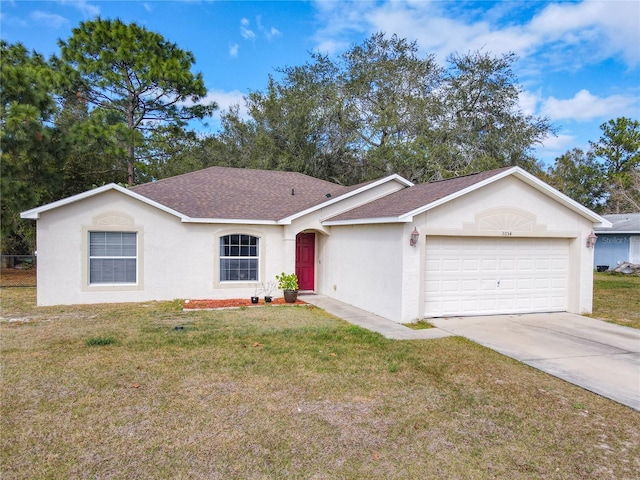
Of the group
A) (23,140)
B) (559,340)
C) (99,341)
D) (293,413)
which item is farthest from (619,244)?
(23,140)

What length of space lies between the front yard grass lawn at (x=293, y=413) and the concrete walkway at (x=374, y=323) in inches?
22.7

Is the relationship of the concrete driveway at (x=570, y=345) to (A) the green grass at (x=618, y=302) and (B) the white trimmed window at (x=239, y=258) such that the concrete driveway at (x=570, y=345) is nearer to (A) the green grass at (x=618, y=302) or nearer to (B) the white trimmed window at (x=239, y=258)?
(A) the green grass at (x=618, y=302)

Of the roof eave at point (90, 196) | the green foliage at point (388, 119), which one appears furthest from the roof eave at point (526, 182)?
the green foliage at point (388, 119)

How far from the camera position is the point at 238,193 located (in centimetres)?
1608

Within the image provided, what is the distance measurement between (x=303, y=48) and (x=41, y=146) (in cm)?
2312

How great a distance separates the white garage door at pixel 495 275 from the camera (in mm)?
10719

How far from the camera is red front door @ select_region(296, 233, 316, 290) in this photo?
15609 mm

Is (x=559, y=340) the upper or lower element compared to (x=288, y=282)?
lower

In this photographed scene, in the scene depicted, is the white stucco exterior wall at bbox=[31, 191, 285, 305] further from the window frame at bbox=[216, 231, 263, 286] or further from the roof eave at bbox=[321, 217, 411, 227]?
the roof eave at bbox=[321, 217, 411, 227]

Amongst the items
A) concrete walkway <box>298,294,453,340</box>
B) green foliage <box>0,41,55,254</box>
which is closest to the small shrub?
concrete walkway <box>298,294,453,340</box>

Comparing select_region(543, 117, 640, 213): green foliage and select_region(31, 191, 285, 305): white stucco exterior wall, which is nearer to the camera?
select_region(31, 191, 285, 305): white stucco exterior wall

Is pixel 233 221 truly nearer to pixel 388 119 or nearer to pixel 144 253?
pixel 144 253

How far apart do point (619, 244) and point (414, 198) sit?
2400cm

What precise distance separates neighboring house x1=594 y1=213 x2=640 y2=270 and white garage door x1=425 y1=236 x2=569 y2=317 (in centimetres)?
1924
